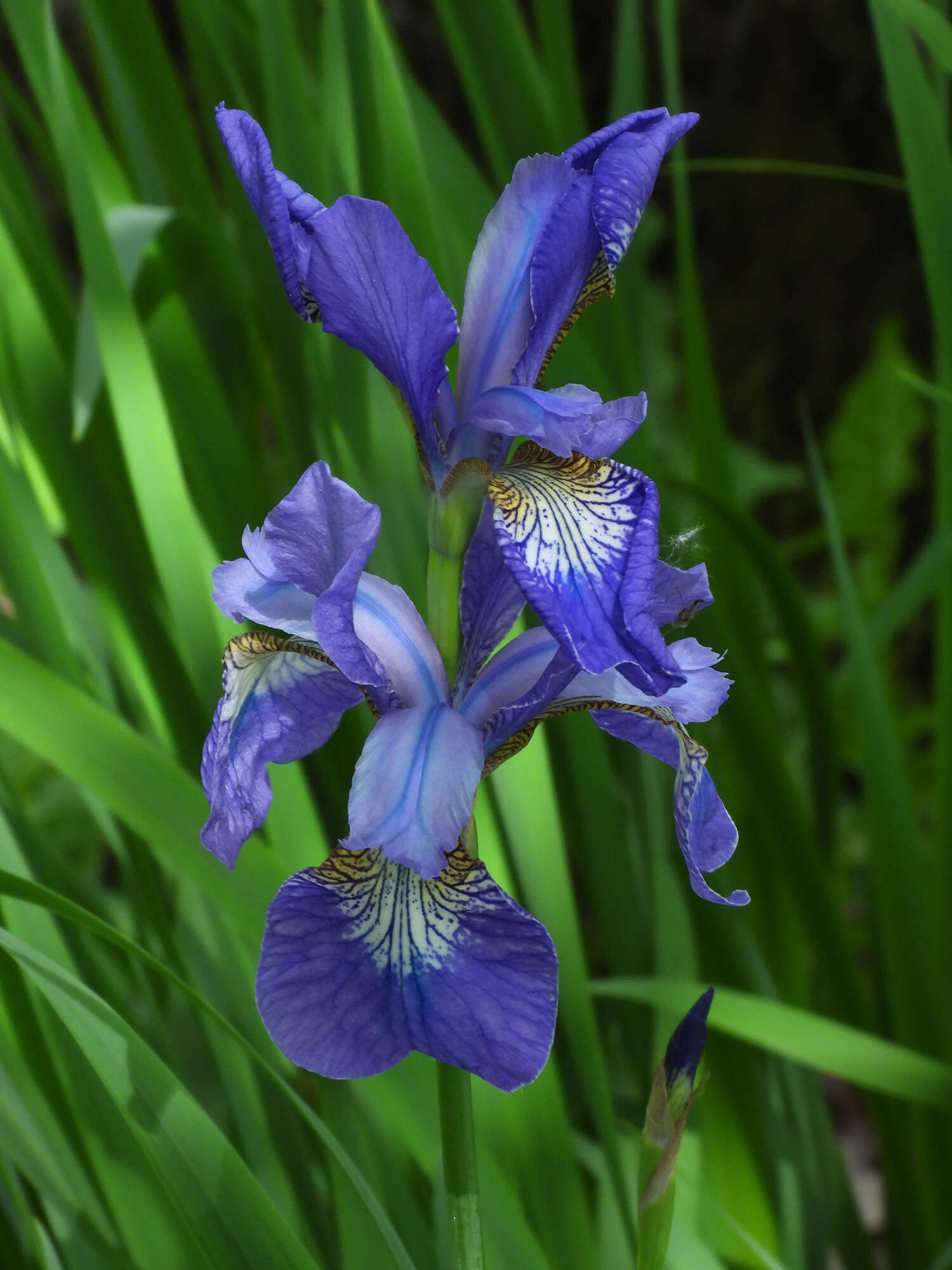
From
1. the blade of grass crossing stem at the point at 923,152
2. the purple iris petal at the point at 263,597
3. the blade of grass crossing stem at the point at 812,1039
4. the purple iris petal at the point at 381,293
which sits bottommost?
the blade of grass crossing stem at the point at 812,1039

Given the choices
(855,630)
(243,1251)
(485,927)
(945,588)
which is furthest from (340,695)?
(945,588)

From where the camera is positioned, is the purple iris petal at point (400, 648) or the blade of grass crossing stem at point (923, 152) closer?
the purple iris petal at point (400, 648)

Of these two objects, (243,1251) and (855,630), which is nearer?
(243,1251)

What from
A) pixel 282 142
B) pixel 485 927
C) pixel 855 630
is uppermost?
pixel 282 142

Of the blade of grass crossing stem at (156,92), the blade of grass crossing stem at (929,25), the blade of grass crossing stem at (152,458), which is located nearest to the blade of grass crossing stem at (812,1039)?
the blade of grass crossing stem at (152,458)

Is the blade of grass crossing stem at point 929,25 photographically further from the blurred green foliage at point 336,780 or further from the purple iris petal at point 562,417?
the purple iris petal at point 562,417

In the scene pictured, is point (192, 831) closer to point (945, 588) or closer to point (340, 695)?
point (340, 695)

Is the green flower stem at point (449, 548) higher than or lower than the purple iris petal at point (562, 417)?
lower

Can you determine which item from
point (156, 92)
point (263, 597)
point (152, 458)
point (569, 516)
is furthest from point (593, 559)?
point (156, 92)
